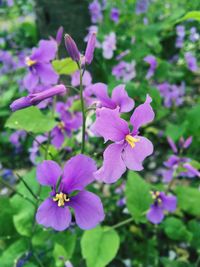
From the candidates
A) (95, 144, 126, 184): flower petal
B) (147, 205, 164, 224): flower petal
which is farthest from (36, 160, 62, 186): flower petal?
(147, 205, 164, 224): flower petal

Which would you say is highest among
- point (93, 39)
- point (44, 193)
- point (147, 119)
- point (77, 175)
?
point (93, 39)

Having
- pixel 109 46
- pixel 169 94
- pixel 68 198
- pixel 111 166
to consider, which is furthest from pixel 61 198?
pixel 169 94

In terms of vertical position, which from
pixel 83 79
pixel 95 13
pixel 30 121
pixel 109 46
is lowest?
pixel 109 46

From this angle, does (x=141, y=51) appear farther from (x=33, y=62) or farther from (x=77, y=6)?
(x=33, y=62)

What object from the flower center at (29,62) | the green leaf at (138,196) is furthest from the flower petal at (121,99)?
the green leaf at (138,196)

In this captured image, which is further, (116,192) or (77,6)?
(77,6)

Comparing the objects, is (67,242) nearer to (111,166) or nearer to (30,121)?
(30,121)

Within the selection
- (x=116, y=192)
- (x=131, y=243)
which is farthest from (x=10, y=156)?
(x=131, y=243)
